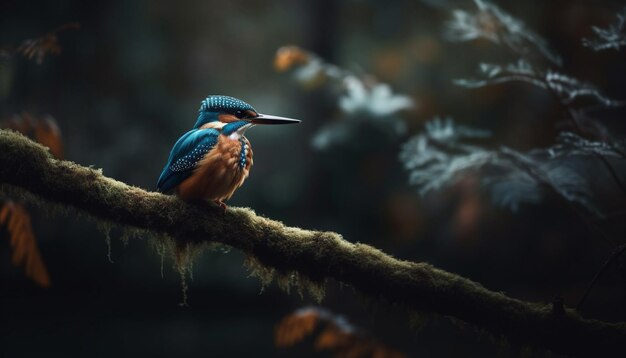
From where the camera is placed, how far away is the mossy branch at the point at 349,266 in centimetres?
207

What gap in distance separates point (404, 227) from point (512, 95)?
1.78 m

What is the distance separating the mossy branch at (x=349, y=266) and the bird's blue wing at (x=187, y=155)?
0.14m

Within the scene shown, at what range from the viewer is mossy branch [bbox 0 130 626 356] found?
2.07m

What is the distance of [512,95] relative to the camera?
18.9 feet

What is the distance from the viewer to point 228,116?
94.4 inches

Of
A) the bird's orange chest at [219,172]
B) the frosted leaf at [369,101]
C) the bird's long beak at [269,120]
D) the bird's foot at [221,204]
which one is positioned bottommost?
the bird's foot at [221,204]

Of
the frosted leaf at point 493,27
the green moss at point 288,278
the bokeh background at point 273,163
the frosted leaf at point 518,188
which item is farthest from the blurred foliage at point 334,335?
the frosted leaf at point 493,27

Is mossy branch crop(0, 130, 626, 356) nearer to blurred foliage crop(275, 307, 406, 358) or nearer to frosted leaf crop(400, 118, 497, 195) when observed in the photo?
frosted leaf crop(400, 118, 497, 195)

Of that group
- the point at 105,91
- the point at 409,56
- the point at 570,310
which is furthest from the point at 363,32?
the point at 570,310

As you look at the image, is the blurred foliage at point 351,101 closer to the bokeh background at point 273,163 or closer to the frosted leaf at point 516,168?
the bokeh background at point 273,163

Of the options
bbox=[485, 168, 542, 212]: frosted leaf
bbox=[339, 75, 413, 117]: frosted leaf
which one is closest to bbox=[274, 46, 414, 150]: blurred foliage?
bbox=[339, 75, 413, 117]: frosted leaf

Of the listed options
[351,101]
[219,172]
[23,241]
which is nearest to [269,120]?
[219,172]

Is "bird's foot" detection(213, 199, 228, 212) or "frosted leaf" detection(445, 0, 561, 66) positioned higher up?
"frosted leaf" detection(445, 0, 561, 66)

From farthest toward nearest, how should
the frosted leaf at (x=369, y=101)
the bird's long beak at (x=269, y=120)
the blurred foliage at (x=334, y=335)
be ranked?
the frosted leaf at (x=369, y=101), the blurred foliage at (x=334, y=335), the bird's long beak at (x=269, y=120)
